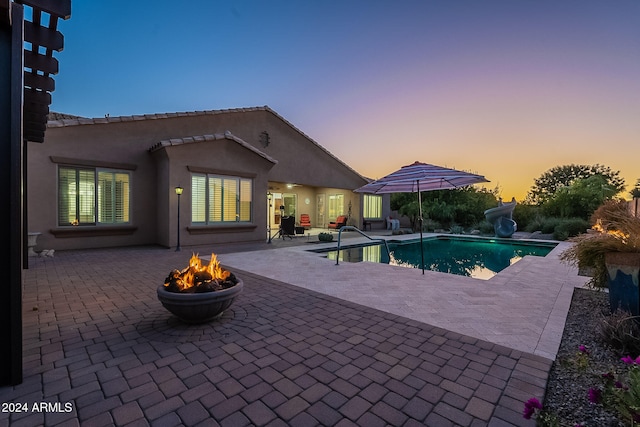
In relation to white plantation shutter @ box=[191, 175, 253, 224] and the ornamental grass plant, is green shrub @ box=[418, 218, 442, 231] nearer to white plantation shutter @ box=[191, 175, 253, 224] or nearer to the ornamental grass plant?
white plantation shutter @ box=[191, 175, 253, 224]

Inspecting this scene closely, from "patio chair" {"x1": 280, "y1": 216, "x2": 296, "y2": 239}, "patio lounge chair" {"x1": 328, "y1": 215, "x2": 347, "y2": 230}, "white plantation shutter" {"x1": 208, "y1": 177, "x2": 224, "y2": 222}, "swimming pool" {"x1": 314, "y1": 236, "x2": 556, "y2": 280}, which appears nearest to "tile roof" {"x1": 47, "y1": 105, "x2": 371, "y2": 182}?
"white plantation shutter" {"x1": 208, "y1": 177, "x2": 224, "y2": 222}

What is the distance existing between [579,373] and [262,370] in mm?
2696

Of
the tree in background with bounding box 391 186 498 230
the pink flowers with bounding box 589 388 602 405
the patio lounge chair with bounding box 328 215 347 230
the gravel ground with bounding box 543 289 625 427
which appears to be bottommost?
the gravel ground with bounding box 543 289 625 427

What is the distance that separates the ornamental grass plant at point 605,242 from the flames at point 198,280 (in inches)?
184

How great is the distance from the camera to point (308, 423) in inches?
70.9

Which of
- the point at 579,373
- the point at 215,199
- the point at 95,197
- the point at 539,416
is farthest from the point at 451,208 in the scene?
the point at 539,416

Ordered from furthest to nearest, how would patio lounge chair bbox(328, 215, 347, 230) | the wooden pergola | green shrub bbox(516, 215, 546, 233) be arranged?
green shrub bbox(516, 215, 546, 233) < patio lounge chair bbox(328, 215, 347, 230) < the wooden pergola

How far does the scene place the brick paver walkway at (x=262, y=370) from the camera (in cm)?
188

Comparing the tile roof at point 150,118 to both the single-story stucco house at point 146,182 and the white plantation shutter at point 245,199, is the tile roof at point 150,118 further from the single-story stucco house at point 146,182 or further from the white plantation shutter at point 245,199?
the white plantation shutter at point 245,199

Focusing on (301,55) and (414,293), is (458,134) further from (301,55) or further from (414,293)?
(414,293)

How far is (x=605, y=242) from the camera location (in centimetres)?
349

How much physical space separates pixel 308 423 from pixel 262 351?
3.55 ft

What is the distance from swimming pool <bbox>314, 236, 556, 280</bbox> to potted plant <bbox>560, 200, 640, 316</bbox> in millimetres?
3590

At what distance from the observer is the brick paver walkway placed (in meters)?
1.88
